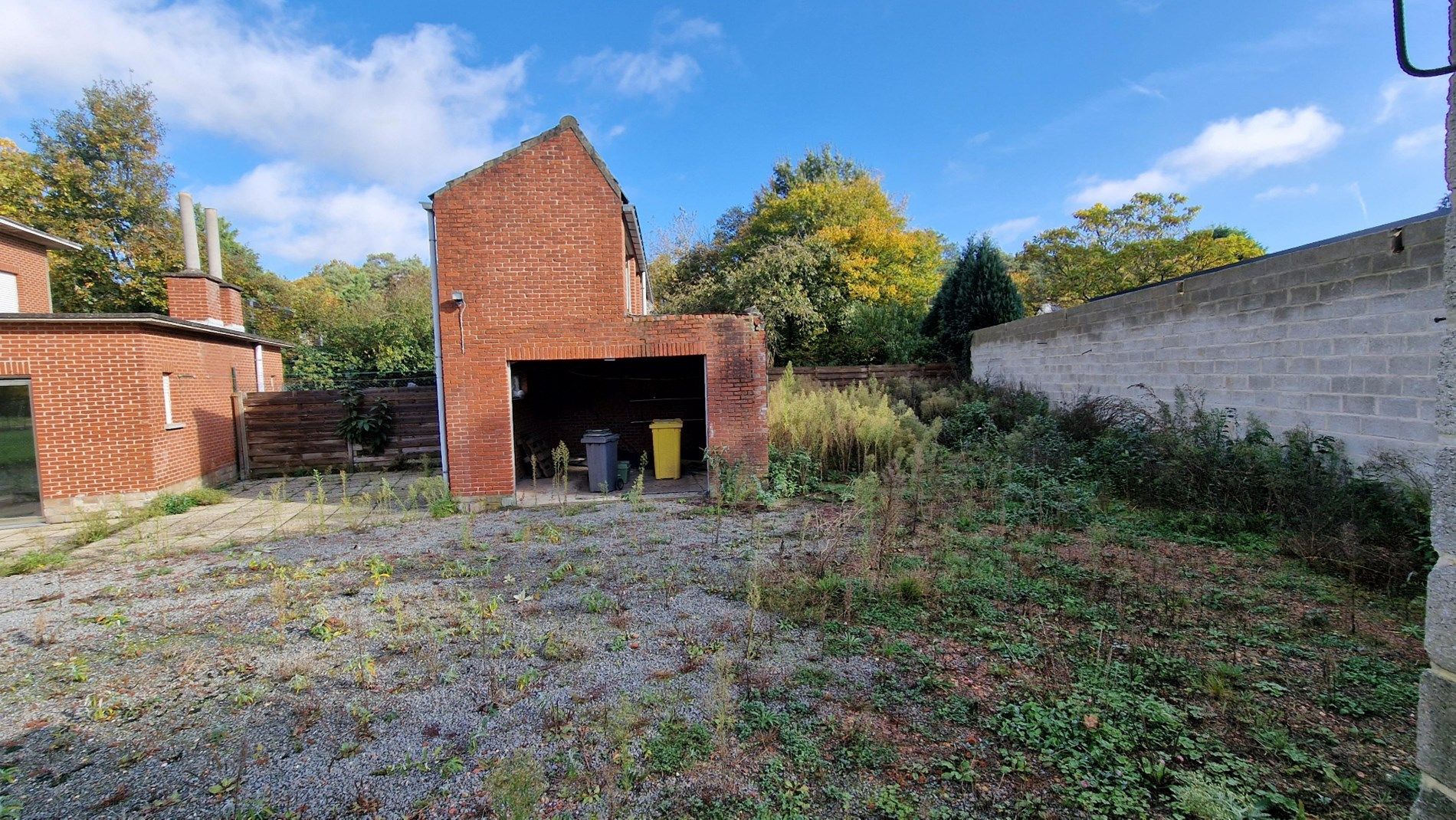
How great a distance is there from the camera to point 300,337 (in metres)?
27.5

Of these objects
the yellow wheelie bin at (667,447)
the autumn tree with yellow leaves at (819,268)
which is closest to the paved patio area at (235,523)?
the yellow wheelie bin at (667,447)

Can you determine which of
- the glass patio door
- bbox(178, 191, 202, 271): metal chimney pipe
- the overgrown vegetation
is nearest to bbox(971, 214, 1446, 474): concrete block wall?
the overgrown vegetation

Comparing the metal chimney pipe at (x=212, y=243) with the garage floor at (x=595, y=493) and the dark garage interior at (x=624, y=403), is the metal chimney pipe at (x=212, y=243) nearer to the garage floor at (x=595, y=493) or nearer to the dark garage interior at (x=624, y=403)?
the dark garage interior at (x=624, y=403)

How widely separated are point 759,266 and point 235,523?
15052mm

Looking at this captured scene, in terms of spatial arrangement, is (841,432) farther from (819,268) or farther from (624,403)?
(819,268)

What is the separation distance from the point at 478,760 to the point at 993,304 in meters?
16.5

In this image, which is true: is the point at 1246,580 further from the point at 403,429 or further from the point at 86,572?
the point at 403,429

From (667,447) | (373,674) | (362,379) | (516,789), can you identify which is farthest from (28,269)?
(516,789)

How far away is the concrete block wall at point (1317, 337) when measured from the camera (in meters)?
5.32

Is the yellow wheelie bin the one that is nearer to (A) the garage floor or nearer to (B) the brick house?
(A) the garage floor

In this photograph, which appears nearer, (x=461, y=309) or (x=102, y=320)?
(x=461, y=309)

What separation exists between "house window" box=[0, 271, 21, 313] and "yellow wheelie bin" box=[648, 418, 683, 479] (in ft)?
46.9

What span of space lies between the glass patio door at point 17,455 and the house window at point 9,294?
230 inches

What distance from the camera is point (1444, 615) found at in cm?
156
